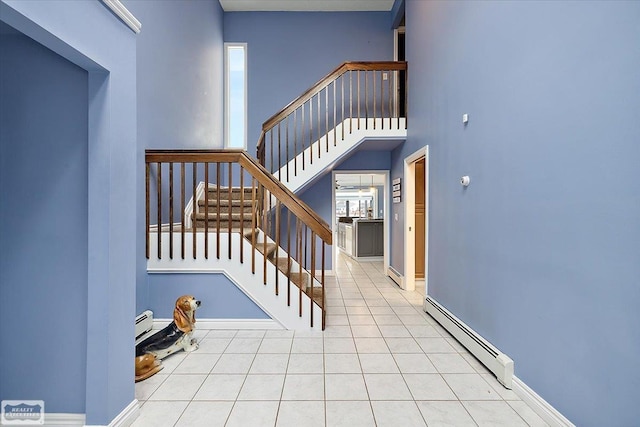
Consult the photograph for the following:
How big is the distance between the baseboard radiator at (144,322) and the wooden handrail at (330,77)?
9.80ft

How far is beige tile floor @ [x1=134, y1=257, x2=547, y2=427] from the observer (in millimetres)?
1717

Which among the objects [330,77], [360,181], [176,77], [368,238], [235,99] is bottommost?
[368,238]

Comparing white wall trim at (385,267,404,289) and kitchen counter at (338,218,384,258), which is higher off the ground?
kitchen counter at (338,218,384,258)

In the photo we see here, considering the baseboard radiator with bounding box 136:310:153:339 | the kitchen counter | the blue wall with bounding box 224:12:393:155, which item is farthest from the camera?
the kitchen counter

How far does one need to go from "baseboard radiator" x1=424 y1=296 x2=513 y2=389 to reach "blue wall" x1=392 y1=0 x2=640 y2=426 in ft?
0.24

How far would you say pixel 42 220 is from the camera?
61.0 inches

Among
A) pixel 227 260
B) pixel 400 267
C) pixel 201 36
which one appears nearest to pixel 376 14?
pixel 201 36

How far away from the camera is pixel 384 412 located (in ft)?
5.77

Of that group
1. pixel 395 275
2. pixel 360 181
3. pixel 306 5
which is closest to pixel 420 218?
pixel 395 275

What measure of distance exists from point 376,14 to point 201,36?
10.9ft

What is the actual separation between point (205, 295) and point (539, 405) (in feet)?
9.00

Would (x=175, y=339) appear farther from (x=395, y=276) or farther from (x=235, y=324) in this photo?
(x=395, y=276)

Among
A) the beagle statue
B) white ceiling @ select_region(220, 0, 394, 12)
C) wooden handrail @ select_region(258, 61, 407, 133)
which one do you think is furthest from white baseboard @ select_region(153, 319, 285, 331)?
white ceiling @ select_region(220, 0, 394, 12)
